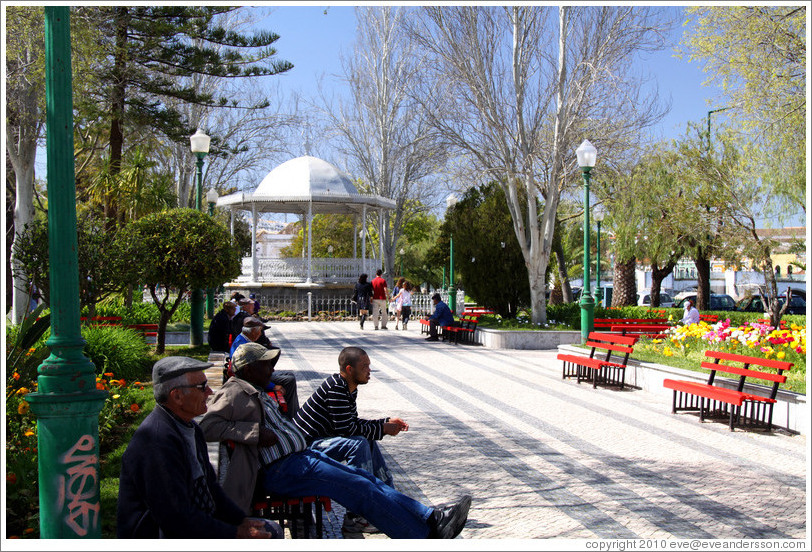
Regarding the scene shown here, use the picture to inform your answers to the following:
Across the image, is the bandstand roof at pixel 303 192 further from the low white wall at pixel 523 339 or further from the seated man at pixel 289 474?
the seated man at pixel 289 474

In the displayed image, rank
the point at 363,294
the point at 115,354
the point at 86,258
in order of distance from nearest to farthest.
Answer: the point at 115,354, the point at 86,258, the point at 363,294

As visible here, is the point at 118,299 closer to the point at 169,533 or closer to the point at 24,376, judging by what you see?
the point at 24,376

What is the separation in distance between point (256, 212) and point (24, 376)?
22.3m

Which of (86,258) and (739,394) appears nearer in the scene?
(739,394)

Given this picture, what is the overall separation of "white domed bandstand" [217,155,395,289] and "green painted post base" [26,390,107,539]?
23727 millimetres

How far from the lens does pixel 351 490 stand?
162 inches

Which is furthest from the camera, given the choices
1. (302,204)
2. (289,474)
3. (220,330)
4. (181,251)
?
(302,204)

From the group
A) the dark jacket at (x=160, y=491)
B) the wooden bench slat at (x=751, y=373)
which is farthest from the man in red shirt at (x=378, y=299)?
the dark jacket at (x=160, y=491)

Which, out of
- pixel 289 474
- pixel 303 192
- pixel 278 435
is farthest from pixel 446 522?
pixel 303 192

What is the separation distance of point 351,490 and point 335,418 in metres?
0.94

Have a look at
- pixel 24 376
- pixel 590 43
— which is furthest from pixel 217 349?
pixel 590 43

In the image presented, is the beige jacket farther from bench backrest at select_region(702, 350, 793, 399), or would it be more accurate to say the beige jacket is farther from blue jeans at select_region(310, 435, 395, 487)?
bench backrest at select_region(702, 350, 793, 399)

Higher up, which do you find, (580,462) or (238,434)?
(238,434)

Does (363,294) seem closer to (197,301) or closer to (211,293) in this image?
(211,293)
